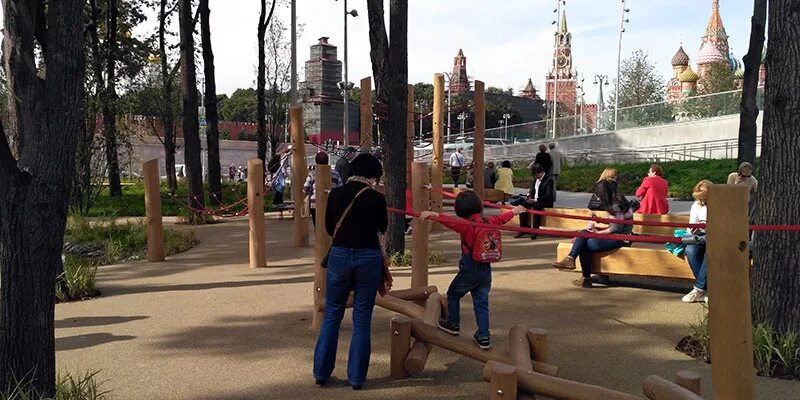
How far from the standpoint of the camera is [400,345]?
16.0 ft

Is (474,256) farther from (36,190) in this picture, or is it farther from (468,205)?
(36,190)

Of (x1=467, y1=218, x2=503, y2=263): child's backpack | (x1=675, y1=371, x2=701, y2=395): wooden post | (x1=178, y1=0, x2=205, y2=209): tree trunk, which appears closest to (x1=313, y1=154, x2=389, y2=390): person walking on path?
(x1=467, y1=218, x2=503, y2=263): child's backpack

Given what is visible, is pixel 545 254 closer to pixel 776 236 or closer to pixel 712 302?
pixel 776 236

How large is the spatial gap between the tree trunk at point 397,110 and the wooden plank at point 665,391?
6.38 meters

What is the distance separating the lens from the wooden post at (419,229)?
21.9 ft

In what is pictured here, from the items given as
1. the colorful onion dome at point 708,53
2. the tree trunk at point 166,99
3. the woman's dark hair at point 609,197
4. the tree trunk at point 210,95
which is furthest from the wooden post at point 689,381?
the colorful onion dome at point 708,53

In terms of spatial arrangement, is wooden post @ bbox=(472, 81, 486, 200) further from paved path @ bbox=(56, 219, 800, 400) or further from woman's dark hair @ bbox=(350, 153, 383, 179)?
woman's dark hair @ bbox=(350, 153, 383, 179)

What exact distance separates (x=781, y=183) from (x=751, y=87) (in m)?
6.41

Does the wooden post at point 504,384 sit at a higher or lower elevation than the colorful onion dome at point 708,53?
lower

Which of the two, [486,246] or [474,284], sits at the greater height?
[486,246]

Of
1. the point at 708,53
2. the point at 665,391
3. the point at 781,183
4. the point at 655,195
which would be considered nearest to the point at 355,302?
the point at 665,391

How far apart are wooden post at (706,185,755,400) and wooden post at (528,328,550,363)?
4.46 ft

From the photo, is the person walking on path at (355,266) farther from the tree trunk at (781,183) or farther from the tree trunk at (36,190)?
the tree trunk at (781,183)

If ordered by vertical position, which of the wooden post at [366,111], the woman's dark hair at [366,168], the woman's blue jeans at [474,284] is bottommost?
the woman's blue jeans at [474,284]
